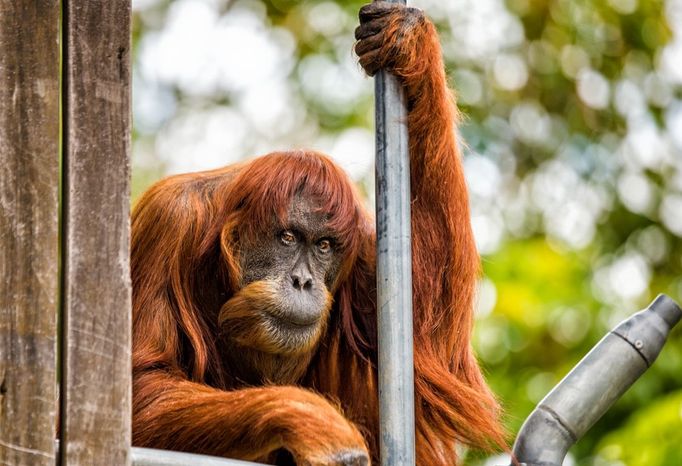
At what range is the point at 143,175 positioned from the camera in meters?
9.73

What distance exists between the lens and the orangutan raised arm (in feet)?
12.1

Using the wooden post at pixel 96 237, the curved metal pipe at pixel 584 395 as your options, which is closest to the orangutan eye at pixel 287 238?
the curved metal pipe at pixel 584 395

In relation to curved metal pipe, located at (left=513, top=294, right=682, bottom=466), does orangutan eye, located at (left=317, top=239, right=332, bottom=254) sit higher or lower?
higher

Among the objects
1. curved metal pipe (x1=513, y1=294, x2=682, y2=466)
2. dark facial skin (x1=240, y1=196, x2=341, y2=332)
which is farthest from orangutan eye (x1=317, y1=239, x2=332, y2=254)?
curved metal pipe (x1=513, y1=294, x2=682, y2=466)

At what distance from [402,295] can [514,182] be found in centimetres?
674

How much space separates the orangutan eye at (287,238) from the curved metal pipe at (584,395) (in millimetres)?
1108

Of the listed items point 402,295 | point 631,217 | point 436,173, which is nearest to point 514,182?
point 631,217

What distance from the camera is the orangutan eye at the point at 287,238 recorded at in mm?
4047

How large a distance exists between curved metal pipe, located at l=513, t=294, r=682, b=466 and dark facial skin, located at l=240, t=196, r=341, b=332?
914 millimetres

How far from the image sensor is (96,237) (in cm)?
246

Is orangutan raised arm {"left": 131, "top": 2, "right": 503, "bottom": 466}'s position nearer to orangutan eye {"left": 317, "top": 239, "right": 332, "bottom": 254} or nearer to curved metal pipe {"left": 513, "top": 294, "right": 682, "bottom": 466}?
orangutan eye {"left": 317, "top": 239, "right": 332, "bottom": 254}

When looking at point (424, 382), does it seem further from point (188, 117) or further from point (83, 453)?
point (188, 117)

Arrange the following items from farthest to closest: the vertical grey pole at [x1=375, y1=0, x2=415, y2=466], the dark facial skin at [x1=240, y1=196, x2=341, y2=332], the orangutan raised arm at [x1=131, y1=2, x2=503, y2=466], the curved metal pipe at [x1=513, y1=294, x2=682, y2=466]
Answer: the dark facial skin at [x1=240, y1=196, x2=341, y2=332]
the orangutan raised arm at [x1=131, y1=2, x2=503, y2=466]
the curved metal pipe at [x1=513, y1=294, x2=682, y2=466]
the vertical grey pole at [x1=375, y1=0, x2=415, y2=466]

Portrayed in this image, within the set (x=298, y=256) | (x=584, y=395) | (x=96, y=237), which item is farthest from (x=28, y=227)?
(x=298, y=256)
